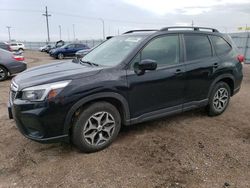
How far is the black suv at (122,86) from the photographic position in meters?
3.11

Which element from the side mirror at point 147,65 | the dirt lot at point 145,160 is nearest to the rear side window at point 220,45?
the dirt lot at point 145,160

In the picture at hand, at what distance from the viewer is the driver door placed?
367cm

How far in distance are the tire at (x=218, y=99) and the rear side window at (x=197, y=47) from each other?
28.2 inches

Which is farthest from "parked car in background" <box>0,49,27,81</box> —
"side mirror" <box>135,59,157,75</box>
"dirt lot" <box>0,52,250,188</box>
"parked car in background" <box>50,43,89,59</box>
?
"parked car in background" <box>50,43,89,59</box>

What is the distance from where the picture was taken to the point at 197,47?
4.49m

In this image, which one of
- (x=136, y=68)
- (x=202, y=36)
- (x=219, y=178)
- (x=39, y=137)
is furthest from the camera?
(x=202, y=36)

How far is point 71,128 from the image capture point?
3.31 metres

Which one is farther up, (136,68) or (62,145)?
(136,68)

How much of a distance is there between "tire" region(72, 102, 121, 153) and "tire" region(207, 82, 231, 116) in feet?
7.11

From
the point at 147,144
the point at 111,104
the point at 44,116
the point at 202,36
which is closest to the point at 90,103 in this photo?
the point at 111,104

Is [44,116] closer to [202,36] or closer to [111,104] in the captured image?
[111,104]

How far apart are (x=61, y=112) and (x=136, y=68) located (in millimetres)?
1285

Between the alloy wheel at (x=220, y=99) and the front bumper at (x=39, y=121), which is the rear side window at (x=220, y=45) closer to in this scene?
the alloy wheel at (x=220, y=99)

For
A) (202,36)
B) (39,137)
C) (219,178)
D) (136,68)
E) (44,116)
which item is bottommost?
(219,178)
